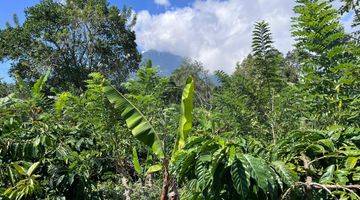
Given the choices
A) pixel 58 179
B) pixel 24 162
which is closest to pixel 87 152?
pixel 58 179

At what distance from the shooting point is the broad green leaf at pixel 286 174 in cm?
321

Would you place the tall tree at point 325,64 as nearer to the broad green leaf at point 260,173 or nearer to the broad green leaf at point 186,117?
the broad green leaf at point 186,117

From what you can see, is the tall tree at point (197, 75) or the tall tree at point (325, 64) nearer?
the tall tree at point (325, 64)

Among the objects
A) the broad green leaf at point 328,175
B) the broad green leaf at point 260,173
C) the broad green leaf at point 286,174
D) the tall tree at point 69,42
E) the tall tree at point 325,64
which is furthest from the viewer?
the tall tree at point 69,42

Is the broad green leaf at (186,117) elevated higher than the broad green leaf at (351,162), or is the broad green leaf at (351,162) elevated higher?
the broad green leaf at (186,117)

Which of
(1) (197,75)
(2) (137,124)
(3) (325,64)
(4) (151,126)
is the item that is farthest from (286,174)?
(1) (197,75)

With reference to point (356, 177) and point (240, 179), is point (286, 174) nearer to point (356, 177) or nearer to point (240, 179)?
point (240, 179)

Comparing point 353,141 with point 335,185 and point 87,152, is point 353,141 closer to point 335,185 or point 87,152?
point 335,185

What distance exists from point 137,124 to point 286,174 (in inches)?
63.6

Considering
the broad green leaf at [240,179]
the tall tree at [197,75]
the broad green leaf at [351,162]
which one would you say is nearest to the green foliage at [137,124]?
the broad green leaf at [240,179]

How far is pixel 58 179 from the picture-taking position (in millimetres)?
4613

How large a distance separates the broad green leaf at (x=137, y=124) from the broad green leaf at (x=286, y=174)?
3.87 feet

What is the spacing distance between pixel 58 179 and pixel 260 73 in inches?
130

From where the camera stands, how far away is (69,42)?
2348cm
